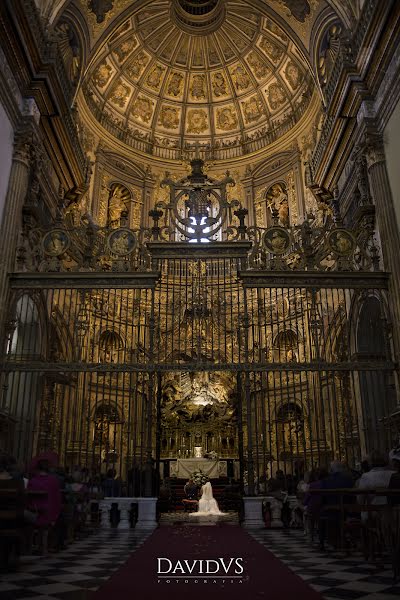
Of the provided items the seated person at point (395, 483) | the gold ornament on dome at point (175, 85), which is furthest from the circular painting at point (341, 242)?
the gold ornament on dome at point (175, 85)

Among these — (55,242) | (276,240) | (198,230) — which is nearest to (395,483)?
(276,240)

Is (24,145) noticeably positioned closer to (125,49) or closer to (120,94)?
(125,49)

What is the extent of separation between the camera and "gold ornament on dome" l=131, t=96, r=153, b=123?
958 inches

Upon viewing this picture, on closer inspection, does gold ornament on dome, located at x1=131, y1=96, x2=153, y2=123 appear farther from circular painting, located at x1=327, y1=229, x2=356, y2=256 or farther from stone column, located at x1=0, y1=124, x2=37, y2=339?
circular painting, located at x1=327, y1=229, x2=356, y2=256

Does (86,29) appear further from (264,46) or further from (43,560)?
(43,560)

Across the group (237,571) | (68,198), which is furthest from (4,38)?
(237,571)

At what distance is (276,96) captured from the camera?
23.7 metres

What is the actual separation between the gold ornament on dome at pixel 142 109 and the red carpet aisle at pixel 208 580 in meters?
20.8

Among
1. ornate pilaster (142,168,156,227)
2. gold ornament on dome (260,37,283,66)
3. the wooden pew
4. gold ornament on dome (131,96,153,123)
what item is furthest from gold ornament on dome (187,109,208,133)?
the wooden pew

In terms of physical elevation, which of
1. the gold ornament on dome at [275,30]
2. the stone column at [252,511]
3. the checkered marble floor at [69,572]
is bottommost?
the checkered marble floor at [69,572]

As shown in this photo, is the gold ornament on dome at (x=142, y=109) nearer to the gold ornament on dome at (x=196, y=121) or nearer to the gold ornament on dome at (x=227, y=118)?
the gold ornament on dome at (x=196, y=121)

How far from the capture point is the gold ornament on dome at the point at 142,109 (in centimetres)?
2434

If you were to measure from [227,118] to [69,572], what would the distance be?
76.4ft

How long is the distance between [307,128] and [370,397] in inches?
516
